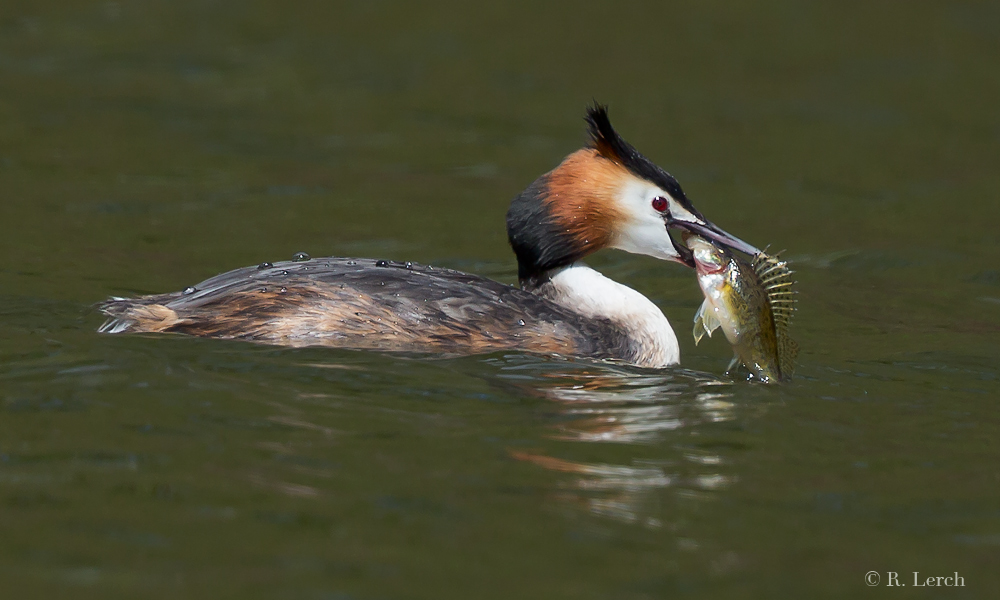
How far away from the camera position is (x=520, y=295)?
23.7 feet

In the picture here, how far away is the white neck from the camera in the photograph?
24.0 ft

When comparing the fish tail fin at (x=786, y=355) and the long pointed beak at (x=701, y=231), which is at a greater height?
the long pointed beak at (x=701, y=231)

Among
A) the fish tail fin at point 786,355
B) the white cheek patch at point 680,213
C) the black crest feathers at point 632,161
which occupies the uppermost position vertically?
the black crest feathers at point 632,161

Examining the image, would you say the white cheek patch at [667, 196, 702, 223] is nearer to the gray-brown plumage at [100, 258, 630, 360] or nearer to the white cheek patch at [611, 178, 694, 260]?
the white cheek patch at [611, 178, 694, 260]

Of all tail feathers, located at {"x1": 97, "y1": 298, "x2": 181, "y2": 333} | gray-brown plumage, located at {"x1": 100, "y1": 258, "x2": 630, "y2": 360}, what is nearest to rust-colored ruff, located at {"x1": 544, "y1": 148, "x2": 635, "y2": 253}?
gray-brown plumage, located at {"x1": 100, "y1": 258, "x2": 630, "y2": 360}

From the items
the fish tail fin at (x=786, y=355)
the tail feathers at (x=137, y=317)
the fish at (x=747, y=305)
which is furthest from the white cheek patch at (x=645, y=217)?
the tail feathers at (x=137, y=317)

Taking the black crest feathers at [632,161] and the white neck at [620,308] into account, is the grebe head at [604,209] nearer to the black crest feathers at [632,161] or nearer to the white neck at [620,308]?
the black crest feathers at [632,161]

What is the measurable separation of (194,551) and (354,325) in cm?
246

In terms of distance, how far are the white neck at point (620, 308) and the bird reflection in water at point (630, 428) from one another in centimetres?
20

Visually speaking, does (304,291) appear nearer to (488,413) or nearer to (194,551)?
(488,413)

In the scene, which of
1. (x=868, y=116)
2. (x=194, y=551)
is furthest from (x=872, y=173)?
(x=194, y=551)

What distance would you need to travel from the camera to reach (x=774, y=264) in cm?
666

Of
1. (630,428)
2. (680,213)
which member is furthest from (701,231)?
(630,428)

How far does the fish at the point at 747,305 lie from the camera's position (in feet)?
21.5
